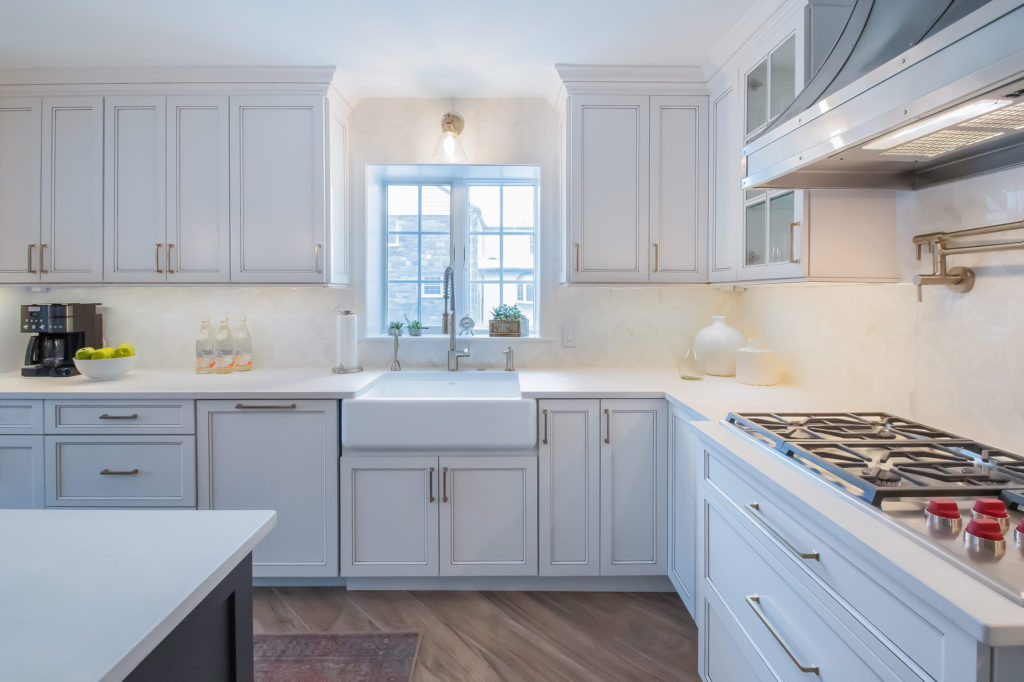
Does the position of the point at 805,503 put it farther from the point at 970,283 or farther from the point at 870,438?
the point at 970,283

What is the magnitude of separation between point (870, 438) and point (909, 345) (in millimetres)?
523

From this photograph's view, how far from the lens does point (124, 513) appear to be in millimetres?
961

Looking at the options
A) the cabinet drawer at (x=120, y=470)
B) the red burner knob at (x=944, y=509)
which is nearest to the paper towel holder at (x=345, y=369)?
the cabinet drawer at (x=120, y=470)

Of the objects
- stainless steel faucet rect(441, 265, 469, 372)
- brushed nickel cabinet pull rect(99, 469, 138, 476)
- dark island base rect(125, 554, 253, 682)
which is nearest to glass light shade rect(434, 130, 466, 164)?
stainless steel faucet rect(441, 265, 469, 372)

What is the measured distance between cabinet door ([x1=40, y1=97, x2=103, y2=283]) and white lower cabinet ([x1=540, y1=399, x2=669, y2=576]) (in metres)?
2.27

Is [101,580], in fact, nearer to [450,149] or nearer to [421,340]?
[421,340]

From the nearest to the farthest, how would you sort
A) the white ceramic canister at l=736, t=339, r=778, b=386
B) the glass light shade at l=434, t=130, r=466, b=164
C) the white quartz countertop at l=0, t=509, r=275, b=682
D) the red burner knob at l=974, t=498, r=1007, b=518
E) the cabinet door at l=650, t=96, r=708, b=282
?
the white quartz countertop at l=0, t=509, r=275, b=682, the red burner knob at l=974, t=498, r=1007, b=518, the white ceramic canister at l=736, t=339, r=778, b=386, the cabinet door at l=650, t=96, r=708, b=282, the glass light shade at l=434, t=130, r=466, b=164

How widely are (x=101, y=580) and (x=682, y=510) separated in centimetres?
192

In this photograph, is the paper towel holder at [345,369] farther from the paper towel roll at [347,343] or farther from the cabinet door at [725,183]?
the cabinet door at [725,183]

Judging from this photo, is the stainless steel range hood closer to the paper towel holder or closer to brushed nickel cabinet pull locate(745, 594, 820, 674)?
brushed nickel cabinet pull locate(745, 594, 820, 674)

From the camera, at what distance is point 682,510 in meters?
2.18

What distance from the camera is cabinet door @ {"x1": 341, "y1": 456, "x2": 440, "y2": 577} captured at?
2.33 metres

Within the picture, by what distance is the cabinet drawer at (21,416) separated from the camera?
7.58ft

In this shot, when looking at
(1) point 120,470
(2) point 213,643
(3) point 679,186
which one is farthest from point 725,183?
(1) point 120,470
